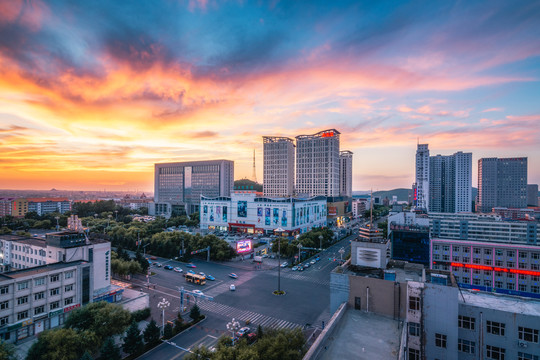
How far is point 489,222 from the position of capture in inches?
3438

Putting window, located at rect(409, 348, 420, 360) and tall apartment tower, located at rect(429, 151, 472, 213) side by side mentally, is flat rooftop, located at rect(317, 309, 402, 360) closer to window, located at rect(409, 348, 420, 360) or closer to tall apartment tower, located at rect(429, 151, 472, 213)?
window, located at rect(409, 348, 420, 360)

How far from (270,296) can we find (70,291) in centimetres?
3128

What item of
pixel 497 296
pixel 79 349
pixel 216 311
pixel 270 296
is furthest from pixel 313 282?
pixel 79 349

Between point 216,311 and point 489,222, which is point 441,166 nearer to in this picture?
point 489,222

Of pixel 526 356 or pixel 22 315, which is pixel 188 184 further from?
pixel 526 356

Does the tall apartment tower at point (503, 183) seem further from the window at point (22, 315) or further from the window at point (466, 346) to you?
the window at point (22, 315)

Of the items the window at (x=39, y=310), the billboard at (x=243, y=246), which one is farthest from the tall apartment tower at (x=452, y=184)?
the window at (x=39, y=310)

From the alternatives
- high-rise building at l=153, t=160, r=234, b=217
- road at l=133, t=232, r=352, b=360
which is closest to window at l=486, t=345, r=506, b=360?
road at l=133, t=232, r=352, b=360

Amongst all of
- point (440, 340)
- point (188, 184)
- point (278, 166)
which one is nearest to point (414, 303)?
point (440, 340)

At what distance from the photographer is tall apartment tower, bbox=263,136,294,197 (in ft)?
559

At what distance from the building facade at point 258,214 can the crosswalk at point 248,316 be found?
61.7 m

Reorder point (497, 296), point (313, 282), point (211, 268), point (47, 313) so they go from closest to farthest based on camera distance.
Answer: point (497, 296) → point (47, 313) → point (313, 282) → point (211, 268)

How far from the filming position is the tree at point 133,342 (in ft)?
106

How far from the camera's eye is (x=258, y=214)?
370 feet
